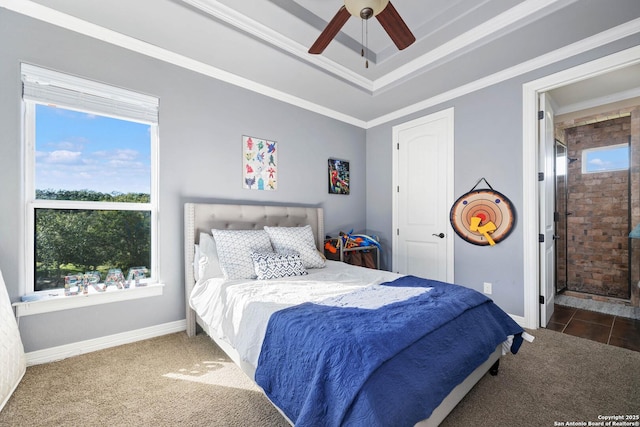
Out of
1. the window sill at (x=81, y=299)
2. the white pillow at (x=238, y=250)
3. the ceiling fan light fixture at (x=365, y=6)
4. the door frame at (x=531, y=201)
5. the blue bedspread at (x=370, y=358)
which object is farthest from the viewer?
the door frame at (x=531, y=201)

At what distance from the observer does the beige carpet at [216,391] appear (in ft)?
5.07

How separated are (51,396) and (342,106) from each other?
3868mm

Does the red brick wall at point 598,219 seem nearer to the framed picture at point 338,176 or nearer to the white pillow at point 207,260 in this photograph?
the framed picture at point 338,176

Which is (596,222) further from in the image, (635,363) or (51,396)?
(51,396)

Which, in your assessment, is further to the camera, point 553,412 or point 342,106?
point 342,106

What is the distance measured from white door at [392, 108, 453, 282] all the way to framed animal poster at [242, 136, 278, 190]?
1.75 metres

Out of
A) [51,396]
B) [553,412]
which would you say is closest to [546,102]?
[553,412]

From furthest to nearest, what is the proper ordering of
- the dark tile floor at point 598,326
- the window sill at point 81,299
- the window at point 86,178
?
the dark tile floor at point 598,326 < the window at point 86,178 < the window sill at point 81,299

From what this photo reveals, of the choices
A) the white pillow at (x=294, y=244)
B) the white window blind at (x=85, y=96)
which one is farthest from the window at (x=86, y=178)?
the white pillow at (x=294, y=244)

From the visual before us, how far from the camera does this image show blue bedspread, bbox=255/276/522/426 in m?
1.03

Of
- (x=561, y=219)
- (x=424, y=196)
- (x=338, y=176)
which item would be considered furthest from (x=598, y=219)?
(x=338, y=176)

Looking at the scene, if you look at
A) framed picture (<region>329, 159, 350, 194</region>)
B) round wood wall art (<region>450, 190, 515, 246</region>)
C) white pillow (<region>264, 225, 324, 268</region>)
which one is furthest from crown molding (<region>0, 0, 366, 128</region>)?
round wood wall art (<region>450, 190, 515, 246</region>)

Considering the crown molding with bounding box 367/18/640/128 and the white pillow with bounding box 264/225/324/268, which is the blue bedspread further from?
the crown molding with bounding box 367/18/640/128

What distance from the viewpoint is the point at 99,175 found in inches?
94.4
